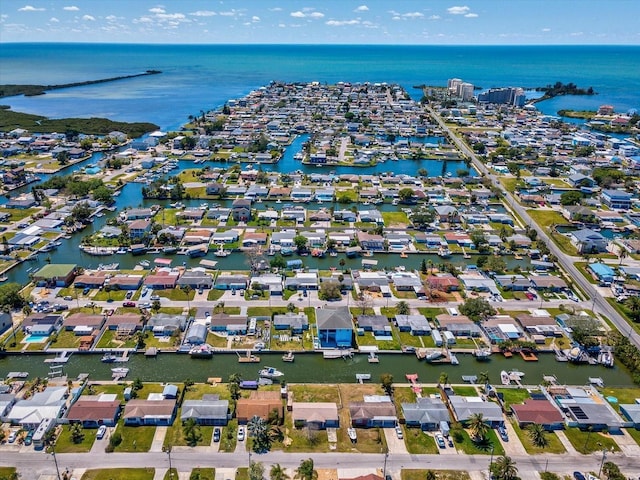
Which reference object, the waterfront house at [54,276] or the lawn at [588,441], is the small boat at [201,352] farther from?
the lawn at [588,441]

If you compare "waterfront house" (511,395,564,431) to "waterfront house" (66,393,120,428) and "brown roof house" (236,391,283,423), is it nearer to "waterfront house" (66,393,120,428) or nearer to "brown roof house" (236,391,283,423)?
"brown roof house" (236,391,283,423)

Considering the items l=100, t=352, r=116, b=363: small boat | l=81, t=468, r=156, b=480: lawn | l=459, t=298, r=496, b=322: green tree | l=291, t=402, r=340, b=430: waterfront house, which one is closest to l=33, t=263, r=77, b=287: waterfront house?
l=100, t=352, r=116, b=363: small boat

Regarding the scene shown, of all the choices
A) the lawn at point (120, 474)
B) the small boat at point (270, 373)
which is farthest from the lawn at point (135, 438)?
the small boat at point (270, 373)

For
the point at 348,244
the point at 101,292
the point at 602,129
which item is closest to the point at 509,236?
the point at 348,244

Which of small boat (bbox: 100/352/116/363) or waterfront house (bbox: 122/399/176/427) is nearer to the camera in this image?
waterfront house (bbox: 122/399/176/427)

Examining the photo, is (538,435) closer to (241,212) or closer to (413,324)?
(413,324)

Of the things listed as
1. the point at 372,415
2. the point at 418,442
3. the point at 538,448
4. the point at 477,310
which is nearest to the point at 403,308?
the point at 477,310
